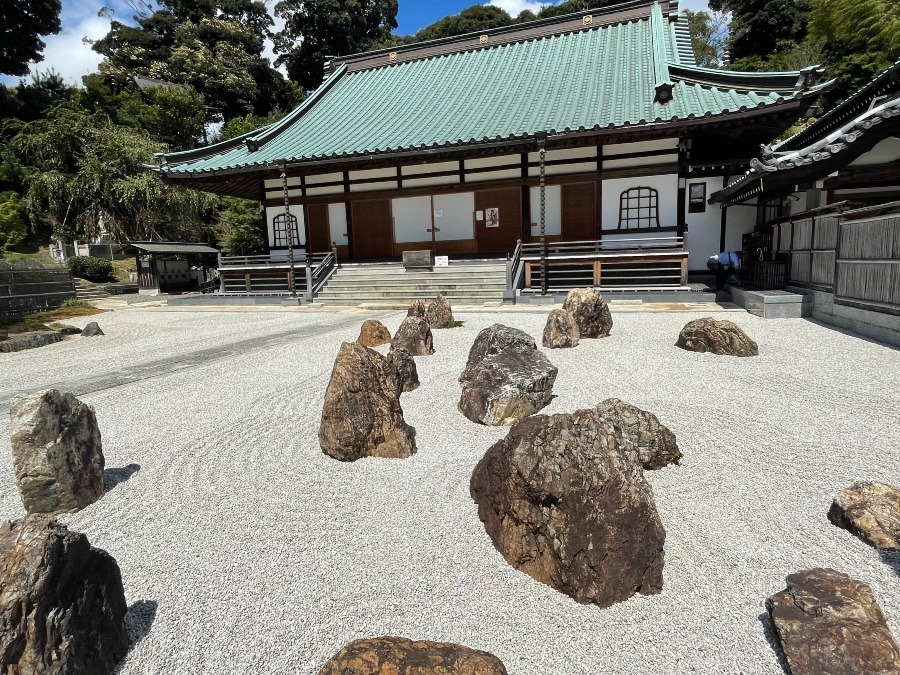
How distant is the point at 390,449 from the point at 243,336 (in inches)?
263

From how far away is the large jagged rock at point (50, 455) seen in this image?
2.98 metres

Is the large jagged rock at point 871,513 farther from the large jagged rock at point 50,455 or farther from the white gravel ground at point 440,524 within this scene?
the large jagged rock at point 50,455

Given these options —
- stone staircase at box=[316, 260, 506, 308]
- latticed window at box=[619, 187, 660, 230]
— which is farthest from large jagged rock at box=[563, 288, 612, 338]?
latticed window at box=[619, 187, 660, 230]

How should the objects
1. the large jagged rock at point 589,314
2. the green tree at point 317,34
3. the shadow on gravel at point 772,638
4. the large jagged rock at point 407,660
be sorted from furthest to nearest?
the green tree at point 317,34, the large jagged rock at point 589,314, the shadow on gravel at point 772,638, the large jagged rock at point 407,660

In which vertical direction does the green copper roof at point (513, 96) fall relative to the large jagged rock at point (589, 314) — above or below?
above

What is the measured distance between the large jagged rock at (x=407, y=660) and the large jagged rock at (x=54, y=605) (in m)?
0.95

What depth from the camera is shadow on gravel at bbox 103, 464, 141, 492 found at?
3.39 m

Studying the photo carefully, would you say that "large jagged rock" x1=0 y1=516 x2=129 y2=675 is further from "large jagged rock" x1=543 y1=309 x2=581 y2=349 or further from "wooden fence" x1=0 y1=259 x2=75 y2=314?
"wooden fence" x1=0 y1=259 x2=75 y2=314

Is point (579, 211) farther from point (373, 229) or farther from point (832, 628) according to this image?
point (832, 628)

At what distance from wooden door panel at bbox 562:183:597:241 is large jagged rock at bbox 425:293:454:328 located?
21.8ft

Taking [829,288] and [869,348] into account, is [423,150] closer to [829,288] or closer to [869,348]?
[829,288]

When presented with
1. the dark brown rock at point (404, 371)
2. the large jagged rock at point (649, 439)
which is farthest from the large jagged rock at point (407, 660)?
the dark brown rock at point (404, 371)

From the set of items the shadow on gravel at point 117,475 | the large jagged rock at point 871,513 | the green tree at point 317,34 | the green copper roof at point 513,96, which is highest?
the green tree at point 317,34

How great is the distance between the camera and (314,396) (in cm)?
526
